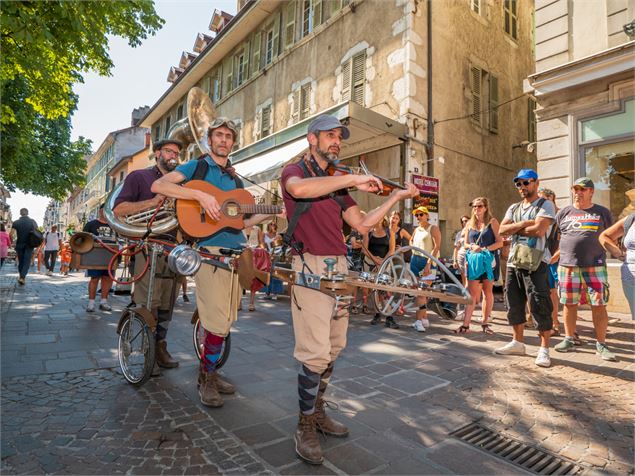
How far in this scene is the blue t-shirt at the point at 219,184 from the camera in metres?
3.27

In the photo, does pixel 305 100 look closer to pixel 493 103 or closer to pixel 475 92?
pixel 475 92

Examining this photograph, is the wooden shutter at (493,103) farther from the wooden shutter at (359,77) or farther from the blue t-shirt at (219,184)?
the blue t-shirt at (219,184)

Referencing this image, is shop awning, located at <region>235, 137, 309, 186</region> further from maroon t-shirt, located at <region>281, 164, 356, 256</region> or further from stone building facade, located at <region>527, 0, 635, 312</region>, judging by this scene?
maroon t-shirt, located at <region>281, 164, 356, 256</region>

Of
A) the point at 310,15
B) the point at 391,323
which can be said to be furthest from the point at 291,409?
the point at 310,15

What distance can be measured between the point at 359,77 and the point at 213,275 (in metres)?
11.4

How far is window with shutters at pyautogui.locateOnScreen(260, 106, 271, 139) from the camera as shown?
17297 millimetres

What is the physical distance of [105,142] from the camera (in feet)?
167

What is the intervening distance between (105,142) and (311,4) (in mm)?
45128

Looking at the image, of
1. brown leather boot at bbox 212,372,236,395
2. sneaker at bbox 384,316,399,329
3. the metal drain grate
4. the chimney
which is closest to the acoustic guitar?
brown leather boot at bbox 212,372,236,395

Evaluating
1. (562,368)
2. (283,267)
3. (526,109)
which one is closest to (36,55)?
(283,267)

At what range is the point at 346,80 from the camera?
13422 millimetres

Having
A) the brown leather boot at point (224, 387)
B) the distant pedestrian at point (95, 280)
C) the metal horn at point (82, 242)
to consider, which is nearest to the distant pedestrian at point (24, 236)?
the distant pedestrian at point (95, 280)

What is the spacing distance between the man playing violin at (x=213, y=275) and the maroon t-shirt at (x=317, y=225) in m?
0.74

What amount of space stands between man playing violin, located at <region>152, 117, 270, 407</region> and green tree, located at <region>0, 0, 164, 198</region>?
3.57 metres
